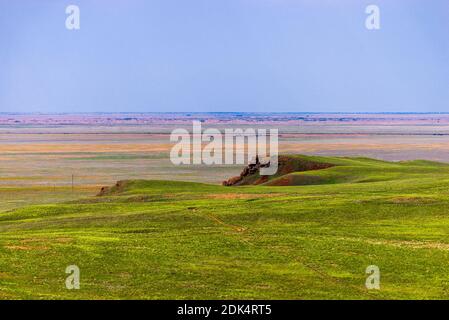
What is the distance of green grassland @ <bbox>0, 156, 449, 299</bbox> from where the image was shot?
3044 cm

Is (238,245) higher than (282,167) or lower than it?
lower

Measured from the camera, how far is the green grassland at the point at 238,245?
3044cm

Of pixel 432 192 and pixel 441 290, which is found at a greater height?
pixel 432 192

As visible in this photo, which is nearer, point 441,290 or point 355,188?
point 441,290

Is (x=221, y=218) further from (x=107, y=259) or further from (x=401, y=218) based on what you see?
(x=107, y=259)

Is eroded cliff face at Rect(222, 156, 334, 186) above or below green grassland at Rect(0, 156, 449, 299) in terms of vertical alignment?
above

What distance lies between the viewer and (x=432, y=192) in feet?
182

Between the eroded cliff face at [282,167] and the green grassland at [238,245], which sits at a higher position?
the eroded cliff face at [282,167]

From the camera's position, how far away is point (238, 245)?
38906mm

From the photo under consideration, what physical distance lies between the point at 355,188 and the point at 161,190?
15.6m

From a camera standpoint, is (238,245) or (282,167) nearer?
(238,245)

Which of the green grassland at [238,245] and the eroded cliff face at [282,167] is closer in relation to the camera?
the green grassland at [238,245]
